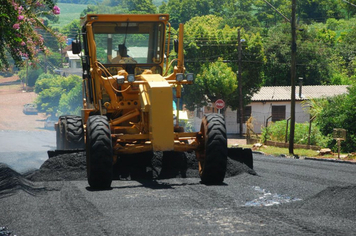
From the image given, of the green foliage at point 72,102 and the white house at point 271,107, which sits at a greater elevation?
the white house at point 271,107

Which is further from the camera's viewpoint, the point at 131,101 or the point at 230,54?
the point at 230,54

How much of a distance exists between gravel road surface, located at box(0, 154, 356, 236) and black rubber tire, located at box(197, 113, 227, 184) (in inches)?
10.7

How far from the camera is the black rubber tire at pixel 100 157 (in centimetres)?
1223

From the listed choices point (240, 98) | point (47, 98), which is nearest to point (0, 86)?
point (47, 98)

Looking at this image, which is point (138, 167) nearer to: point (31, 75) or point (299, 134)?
point (299, 134)

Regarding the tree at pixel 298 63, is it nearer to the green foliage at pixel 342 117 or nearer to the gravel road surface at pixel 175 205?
the green foliage at pixel 342 117

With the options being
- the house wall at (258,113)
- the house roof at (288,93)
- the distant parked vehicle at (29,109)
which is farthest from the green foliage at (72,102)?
the house roof at (288,93)

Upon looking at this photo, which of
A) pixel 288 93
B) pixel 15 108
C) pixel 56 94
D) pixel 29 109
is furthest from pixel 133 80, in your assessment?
pixel 15 108

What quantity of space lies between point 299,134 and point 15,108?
69.8 m

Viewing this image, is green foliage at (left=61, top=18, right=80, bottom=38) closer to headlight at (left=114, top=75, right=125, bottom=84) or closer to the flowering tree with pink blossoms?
the flowering tree with pink blossoms

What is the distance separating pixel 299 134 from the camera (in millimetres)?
34250

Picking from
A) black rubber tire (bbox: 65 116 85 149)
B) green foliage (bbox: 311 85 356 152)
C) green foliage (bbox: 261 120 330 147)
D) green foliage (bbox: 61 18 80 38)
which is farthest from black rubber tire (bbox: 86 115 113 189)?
green foliage (bbox: 61 18 80 38)

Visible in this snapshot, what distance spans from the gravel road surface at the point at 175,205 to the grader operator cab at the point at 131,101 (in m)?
0.65

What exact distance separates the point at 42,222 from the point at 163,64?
6718mm
